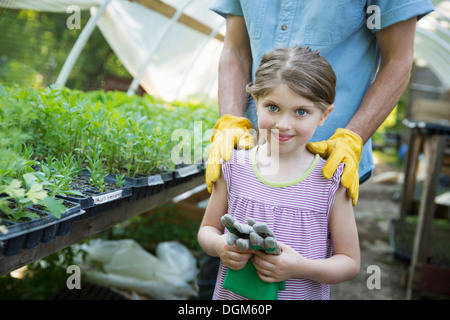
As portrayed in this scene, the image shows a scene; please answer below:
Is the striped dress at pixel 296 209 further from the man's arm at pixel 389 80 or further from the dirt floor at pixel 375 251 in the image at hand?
the dirt floor at pixel 375 251

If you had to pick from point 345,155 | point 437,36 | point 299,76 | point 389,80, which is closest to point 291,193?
point 345,155

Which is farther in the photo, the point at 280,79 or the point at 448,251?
the point at 448,251

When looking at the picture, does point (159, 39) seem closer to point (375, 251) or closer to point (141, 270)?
point (141, 270)

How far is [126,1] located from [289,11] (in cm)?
257

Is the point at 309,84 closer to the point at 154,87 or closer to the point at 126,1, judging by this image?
the point at 126,1

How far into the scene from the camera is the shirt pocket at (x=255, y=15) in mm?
1481

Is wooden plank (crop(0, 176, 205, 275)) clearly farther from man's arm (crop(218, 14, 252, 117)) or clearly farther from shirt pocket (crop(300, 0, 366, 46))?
shirt pocket (crop(300, 0, 366, 46))

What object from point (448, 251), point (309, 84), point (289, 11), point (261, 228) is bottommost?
point (448, 251)

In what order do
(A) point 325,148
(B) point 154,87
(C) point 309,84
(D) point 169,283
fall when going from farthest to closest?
(B) point 154,87 → (D) point 169,283 → (A) point 325,148 → (C) point 309,84

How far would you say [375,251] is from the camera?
4098 mm

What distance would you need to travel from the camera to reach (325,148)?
1.24 meters

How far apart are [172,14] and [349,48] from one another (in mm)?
3039

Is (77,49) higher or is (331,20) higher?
(331,20)
